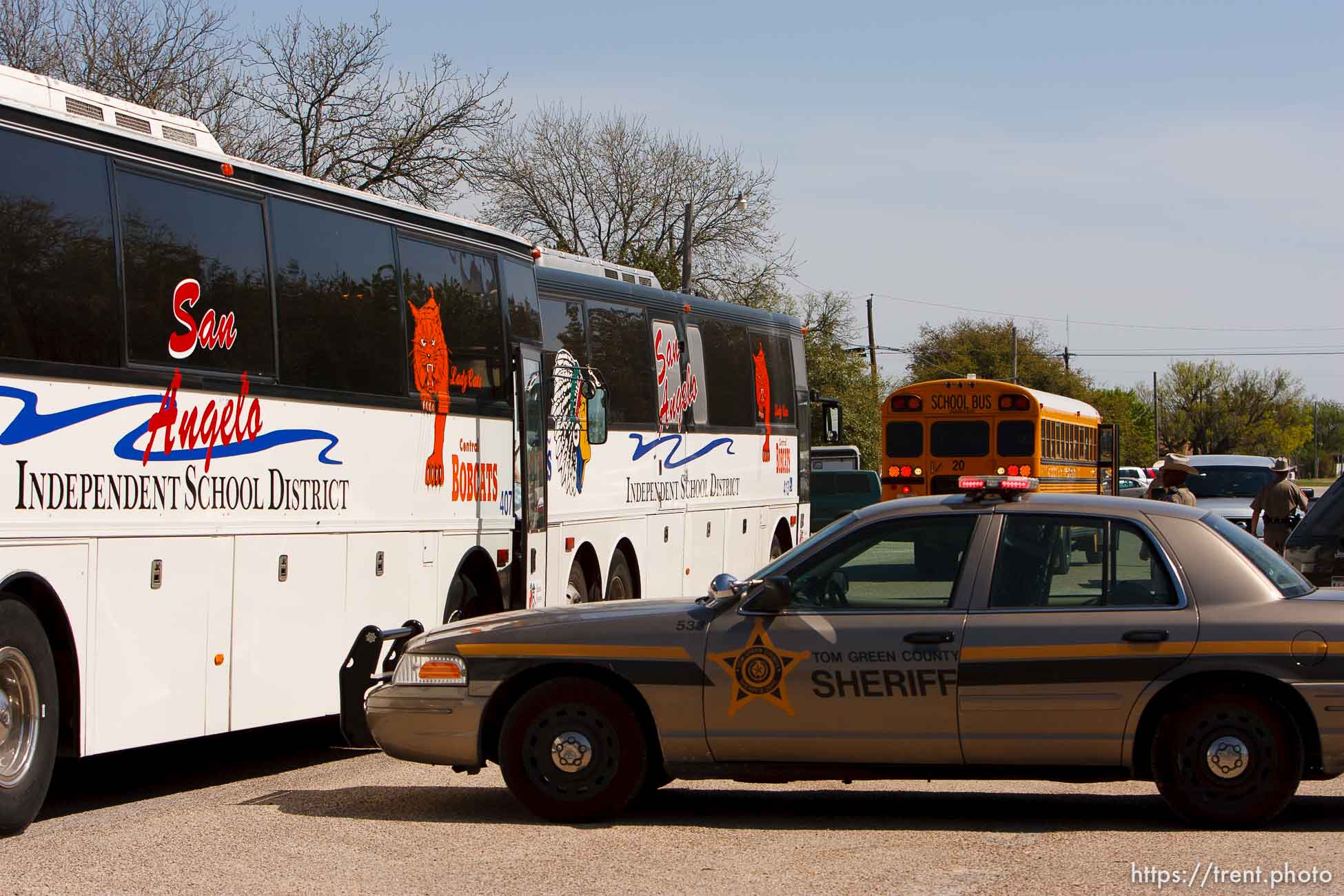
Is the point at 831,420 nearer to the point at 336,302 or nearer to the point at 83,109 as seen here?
the point at 336,302

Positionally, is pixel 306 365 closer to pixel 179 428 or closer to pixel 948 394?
pixel 179 428

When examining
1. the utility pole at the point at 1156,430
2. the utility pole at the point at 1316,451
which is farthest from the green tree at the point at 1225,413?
the utility pole at the point at 1316,451

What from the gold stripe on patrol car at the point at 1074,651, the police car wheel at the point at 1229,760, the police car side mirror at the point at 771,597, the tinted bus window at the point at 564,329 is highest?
the tinted bus window at the point at 564,329

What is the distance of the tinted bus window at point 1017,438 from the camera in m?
30.5

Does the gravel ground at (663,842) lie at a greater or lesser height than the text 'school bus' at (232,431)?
lesser

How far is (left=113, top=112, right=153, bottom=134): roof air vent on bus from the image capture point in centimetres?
873

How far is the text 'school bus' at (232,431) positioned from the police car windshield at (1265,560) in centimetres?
514

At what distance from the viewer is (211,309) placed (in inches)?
360

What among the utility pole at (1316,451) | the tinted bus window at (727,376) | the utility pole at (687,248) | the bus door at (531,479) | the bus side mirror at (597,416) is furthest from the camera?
the utility pole at (1316,451)

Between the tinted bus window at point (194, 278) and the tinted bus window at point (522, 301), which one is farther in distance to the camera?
the tinted bus window at point (522, 301)

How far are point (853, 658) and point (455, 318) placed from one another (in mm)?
5290

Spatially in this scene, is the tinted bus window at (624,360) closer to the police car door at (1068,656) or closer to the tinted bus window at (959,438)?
the police car door at (1068,656)

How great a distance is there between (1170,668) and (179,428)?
5099mm

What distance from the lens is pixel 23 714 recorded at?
7.76 m
